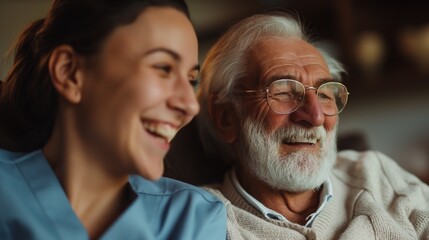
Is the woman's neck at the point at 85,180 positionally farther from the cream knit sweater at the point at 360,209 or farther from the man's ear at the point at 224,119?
the man's ear at the point at 224,119

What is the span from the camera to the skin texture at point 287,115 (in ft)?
4.22

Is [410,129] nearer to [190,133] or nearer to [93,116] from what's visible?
Result: [190,133]

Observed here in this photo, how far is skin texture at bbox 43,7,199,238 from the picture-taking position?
0.84 m

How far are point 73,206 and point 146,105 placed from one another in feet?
0.78

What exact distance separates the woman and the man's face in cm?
36

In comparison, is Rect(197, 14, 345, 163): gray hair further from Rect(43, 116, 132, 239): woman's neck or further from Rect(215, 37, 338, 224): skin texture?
Rect(43, 116, 132, 239): woman's neck

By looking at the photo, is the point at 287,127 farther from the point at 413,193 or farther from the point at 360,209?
the point at 413,193

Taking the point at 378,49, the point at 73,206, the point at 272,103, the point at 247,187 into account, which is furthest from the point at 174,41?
the point at 378,49

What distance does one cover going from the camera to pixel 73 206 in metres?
0.92

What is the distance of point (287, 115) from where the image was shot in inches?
50.9

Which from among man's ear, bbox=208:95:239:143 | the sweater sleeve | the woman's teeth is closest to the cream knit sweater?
the sweater sleeve

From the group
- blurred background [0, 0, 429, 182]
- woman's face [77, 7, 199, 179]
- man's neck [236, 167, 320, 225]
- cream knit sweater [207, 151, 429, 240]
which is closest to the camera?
woman's face [77, 7, 199, 179]

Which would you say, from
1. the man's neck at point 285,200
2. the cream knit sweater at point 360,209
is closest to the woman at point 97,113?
the cream knit sweater at point 360,209

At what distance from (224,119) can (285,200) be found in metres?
0.27
